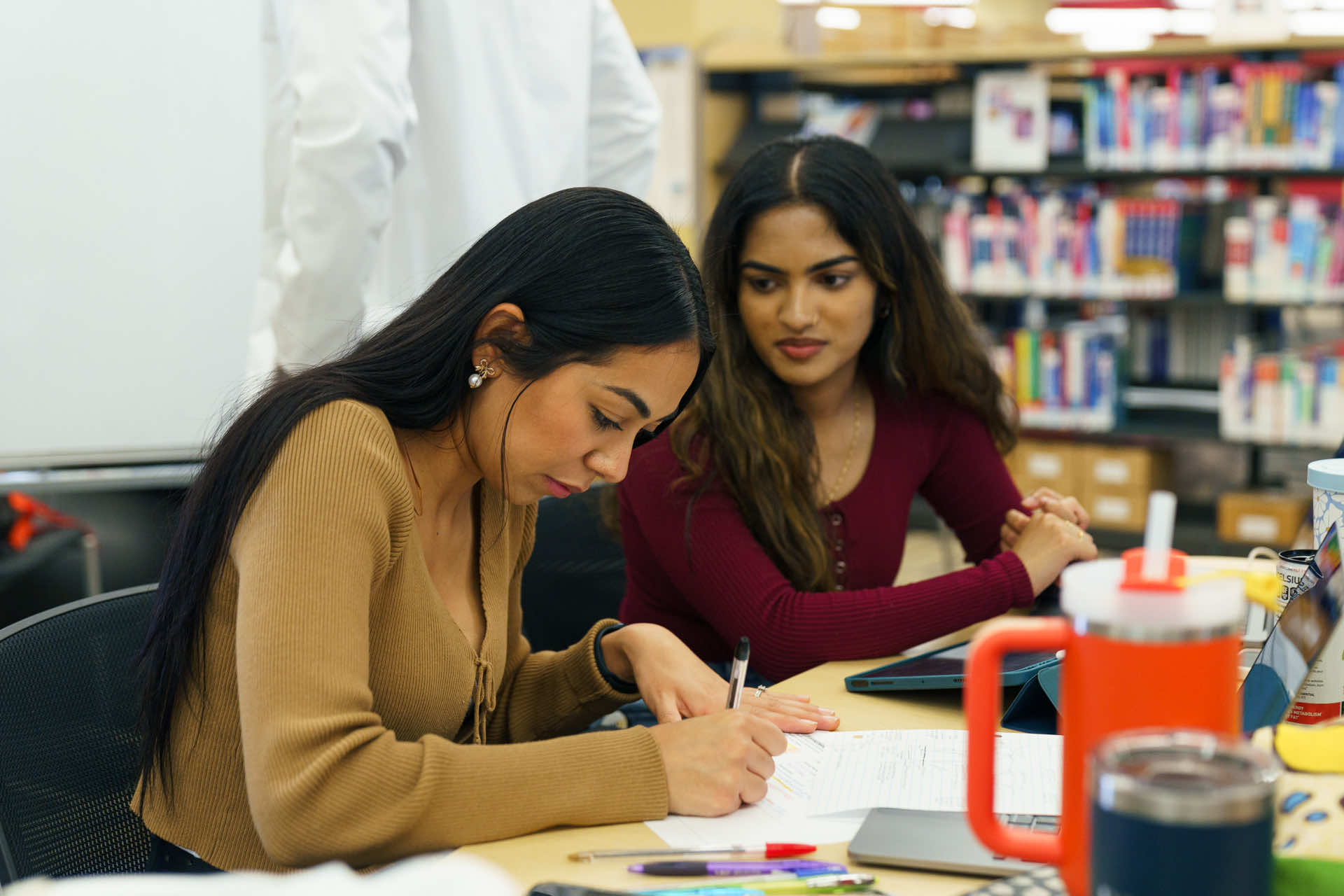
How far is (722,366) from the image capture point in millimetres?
1788

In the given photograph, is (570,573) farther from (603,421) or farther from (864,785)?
(864,785)

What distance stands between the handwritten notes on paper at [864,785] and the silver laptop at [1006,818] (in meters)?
0.02

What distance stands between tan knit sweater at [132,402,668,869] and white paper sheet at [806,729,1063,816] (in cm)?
15

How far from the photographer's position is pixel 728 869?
2.91 ft

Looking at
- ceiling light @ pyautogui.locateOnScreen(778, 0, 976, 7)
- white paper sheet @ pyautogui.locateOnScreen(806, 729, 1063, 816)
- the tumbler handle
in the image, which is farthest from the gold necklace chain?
ceiling light @ pyautogui.locateOnScreen(778, 0, 976, 7)

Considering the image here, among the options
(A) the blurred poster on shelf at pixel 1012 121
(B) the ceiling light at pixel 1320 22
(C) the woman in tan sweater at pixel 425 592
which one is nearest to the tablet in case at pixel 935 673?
(C) the woman in tan sweater at pixel 425 592

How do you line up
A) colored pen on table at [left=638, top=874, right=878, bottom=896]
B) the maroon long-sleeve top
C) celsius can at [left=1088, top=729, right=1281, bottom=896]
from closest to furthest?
1. celsius can at [left=1088, top=729, right=1281, bottom=896]
2. colored pen on table at [left=638, top=874, right=878, bottom=896]
3. the maroon long-sleeve top

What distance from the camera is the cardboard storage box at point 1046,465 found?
4.84 m

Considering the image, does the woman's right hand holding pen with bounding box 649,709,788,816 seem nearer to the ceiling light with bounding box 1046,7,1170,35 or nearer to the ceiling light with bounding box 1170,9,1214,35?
the ceiling light with bounding box 1046,7,1170,35

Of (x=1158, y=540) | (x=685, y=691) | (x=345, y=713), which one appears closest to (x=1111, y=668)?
(x=1158, y=540)

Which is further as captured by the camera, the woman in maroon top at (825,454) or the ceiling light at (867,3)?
the ceiling light at (867,3)

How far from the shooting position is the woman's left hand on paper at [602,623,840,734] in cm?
122

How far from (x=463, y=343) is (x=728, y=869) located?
1.61 feet

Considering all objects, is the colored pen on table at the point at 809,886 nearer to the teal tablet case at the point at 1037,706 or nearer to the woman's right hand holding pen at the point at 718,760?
the woman's right hand holding pen at the point at 718,760
